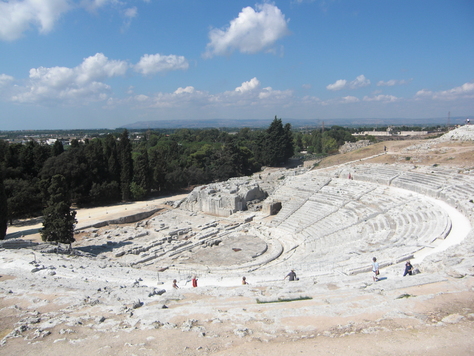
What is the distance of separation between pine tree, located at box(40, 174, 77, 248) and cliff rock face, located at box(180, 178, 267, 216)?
1169 cm

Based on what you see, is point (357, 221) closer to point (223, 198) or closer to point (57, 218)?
point (223, 198)

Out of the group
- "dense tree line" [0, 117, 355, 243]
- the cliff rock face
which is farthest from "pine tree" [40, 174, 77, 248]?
the cliff rock face

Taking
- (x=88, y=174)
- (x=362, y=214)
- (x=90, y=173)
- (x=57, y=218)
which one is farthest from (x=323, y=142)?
(x=57, y=218)

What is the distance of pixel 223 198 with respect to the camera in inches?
1056

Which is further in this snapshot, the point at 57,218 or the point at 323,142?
the point at 323,142

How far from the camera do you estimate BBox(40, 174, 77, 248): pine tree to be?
17.6m

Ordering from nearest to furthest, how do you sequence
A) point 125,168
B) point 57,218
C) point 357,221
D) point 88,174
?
1. point 57,218
2. point 357,221
3. point 88,174
4. point 125,168

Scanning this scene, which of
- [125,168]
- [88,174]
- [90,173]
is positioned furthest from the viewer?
[125,168]

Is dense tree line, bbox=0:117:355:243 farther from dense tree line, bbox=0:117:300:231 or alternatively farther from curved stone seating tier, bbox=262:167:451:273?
curved stone seating tier, bbox=262:167:451:273

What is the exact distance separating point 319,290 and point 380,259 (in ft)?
14.2

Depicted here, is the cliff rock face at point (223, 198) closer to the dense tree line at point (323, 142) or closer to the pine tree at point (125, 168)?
the pine tree at point (125, 168)

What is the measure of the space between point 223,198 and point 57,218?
508 inches

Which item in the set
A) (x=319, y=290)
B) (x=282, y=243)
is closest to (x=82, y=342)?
(x=319, y=290)

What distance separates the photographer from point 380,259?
38.2 feet
